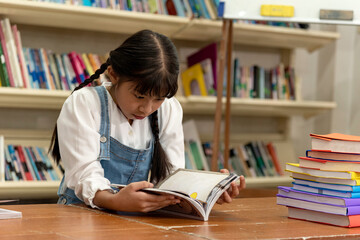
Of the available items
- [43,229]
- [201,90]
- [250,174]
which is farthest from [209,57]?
[43,229]

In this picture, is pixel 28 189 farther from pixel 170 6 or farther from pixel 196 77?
pixel 170 6

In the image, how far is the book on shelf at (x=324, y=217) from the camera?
1294 millimetres

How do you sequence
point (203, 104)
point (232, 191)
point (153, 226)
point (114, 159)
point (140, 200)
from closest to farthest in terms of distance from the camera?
point (153, 226) < point (140, 200) < point (232, 191) < point (114, 159) < point (203, 104)

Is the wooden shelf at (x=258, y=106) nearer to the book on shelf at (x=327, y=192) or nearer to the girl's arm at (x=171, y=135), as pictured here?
the girl's arm at (x=171, y=135)

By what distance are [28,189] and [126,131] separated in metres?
1.07

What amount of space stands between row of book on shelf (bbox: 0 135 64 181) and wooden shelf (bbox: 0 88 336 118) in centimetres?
21

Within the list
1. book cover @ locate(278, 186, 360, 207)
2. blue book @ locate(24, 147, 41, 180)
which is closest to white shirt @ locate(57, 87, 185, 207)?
book cover @ locate(278, 186, 360, 207)

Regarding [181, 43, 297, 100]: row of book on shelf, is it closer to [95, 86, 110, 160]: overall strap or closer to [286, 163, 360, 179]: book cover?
[95, 86, 110, 160]: overall strap

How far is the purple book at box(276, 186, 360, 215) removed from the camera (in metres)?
1.29

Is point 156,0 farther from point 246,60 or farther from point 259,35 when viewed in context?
point 246,60

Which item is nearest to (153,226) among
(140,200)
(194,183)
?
(140,200)

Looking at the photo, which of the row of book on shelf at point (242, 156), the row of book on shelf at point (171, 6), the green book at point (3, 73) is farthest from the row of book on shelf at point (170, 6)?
the row of book on shelf at point (242, 156)

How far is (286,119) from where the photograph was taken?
3561 mm

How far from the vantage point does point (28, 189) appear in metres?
2.59
